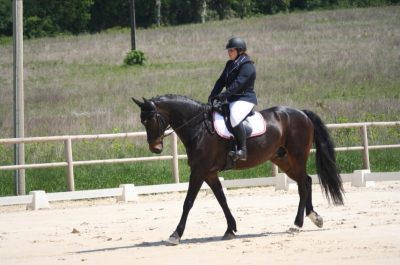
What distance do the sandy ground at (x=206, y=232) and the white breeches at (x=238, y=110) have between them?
1.45 metres

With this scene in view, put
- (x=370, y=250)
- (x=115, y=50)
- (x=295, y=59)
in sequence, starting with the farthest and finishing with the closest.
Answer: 1. (x=115, y=50)
2. (x=295, y=59)
3. (x=370, y=250)

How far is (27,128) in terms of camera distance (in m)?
26.8

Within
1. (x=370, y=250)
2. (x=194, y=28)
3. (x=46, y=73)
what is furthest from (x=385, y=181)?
(x=194, y=28)

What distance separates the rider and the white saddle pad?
130 mm

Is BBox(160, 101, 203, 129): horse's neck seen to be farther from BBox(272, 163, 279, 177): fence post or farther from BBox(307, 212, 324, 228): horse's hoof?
BBox(272, 163, 279, 177): fence post

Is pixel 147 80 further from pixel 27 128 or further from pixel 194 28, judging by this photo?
pixel 194 28

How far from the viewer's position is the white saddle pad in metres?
11.0

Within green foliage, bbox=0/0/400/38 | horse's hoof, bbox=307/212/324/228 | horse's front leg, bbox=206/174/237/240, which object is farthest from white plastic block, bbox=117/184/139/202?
green foliage, bbox=0/0/400/38

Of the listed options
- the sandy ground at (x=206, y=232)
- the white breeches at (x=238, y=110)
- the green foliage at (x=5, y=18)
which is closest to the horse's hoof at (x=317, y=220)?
the sandy ground at (x=206, y=232)

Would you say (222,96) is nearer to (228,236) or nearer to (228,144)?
(228,144)

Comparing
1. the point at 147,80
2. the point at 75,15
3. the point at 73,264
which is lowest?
the point at 73,264

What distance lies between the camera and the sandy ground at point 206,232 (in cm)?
926

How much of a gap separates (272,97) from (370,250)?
22.4 metres

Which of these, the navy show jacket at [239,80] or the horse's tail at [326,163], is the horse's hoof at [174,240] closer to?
the navy show jacket at [239,80]
